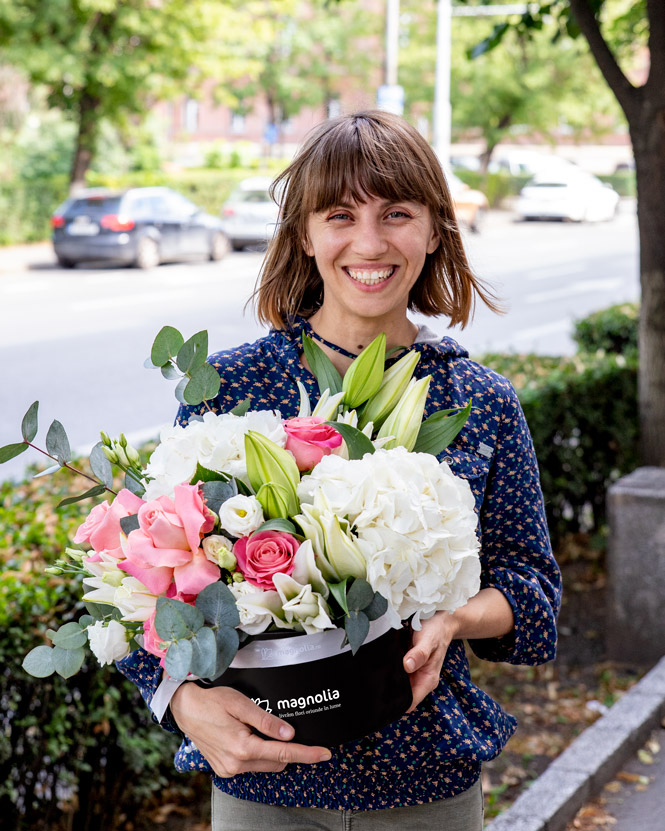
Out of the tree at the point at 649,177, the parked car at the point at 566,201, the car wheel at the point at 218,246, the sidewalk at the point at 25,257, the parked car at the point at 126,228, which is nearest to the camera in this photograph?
the tree at the point at 649,177

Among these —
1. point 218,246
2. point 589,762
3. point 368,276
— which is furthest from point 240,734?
point 218,246

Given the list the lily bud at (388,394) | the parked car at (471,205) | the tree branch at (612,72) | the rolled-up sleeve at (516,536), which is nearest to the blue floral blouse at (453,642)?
the rolled-up sleeve at (516,536)

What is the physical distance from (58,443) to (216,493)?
1.12 ft

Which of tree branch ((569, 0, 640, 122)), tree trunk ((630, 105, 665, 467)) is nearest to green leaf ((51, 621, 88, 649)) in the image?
tree trunk ((630, 105, 665, 467))

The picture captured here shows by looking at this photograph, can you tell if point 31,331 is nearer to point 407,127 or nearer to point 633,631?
point 633,631

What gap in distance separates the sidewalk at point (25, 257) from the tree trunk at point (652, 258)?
52.7ft

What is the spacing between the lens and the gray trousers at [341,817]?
192 centimetres

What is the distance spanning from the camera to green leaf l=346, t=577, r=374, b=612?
152 cm

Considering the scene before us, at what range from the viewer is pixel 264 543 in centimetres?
152

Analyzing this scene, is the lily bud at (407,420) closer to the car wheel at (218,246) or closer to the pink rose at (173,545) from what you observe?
the pink rose at (173,545)

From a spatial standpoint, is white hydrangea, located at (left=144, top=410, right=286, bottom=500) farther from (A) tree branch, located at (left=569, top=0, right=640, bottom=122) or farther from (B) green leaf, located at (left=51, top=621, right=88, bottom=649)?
(A) tree branch, located at (left=569, top=0, right=640, bottom=122)

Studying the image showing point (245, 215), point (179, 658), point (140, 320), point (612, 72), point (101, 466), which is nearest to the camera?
point (179, 658)

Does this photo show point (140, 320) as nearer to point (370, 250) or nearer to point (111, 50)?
point (111, 50)

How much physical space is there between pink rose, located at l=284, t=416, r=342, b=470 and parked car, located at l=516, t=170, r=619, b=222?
33.4 m
